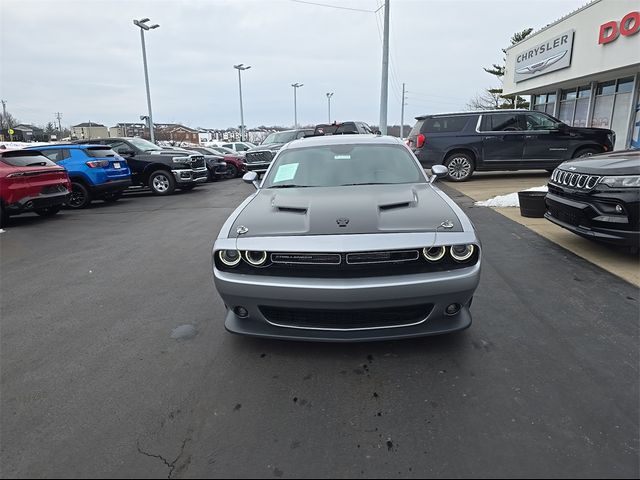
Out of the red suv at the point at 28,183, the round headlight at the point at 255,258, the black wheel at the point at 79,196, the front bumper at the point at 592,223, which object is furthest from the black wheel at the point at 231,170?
Answer: the round headlight at the point at 255,258

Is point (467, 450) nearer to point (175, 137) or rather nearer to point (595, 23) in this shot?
point (595, 23)

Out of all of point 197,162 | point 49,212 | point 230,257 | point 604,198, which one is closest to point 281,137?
point 197,162

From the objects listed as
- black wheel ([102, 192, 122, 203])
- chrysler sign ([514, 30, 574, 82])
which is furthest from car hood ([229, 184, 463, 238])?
chrysler sign ([514, 30, 574, 82])

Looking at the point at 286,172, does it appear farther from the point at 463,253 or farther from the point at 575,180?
the point at 575,180

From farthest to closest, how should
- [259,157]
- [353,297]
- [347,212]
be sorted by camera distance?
[259,157] < [347,212] < [353,297]

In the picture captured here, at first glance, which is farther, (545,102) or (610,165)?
(545,102)

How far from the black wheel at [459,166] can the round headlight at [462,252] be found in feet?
31.4

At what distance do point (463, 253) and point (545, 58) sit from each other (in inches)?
747

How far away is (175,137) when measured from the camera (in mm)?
83438

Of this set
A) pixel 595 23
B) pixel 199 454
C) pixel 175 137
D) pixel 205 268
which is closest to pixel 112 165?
pixel 205 268

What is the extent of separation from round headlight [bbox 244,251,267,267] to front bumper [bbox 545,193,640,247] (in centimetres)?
398

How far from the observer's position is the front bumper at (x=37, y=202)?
8094 mm

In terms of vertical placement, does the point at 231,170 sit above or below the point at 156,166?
below

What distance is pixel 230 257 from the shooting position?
2.82m
